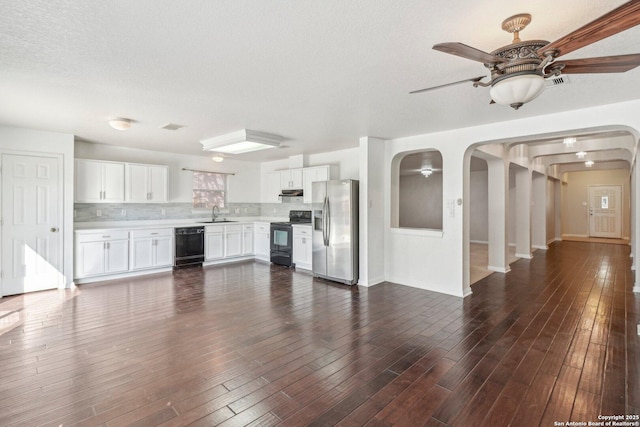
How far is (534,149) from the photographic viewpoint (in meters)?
7.69

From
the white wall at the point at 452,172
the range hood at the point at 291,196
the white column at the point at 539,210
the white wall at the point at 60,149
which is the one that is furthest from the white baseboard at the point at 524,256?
the white wall at the point at 60,149

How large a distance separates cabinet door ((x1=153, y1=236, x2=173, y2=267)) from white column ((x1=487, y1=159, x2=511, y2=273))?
6483 mm

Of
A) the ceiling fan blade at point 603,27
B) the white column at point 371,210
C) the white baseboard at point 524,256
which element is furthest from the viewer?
the white baseboard at point 524,256

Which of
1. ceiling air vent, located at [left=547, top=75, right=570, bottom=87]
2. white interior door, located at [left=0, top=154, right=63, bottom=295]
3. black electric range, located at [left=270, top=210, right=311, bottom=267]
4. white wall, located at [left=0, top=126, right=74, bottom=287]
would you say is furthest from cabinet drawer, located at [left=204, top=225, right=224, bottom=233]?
ceiling air vent, located at [left=547, top=75, right=570, bottom=87]

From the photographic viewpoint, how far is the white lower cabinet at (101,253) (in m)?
5.28

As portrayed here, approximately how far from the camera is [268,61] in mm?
2432

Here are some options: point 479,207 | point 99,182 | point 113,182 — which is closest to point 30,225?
point 99,182

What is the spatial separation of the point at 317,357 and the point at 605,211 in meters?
13.1

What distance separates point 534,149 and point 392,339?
697 cm

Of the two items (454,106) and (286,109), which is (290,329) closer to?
(286,109)

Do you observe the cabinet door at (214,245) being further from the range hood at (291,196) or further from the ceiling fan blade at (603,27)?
the ceiling fan blade at (603,27)

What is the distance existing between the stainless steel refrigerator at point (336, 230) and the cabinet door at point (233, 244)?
2.33 meters

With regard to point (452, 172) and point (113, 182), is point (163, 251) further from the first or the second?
point (452, 172)

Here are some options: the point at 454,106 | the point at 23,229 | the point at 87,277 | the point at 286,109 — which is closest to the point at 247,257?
the point at 87,277
